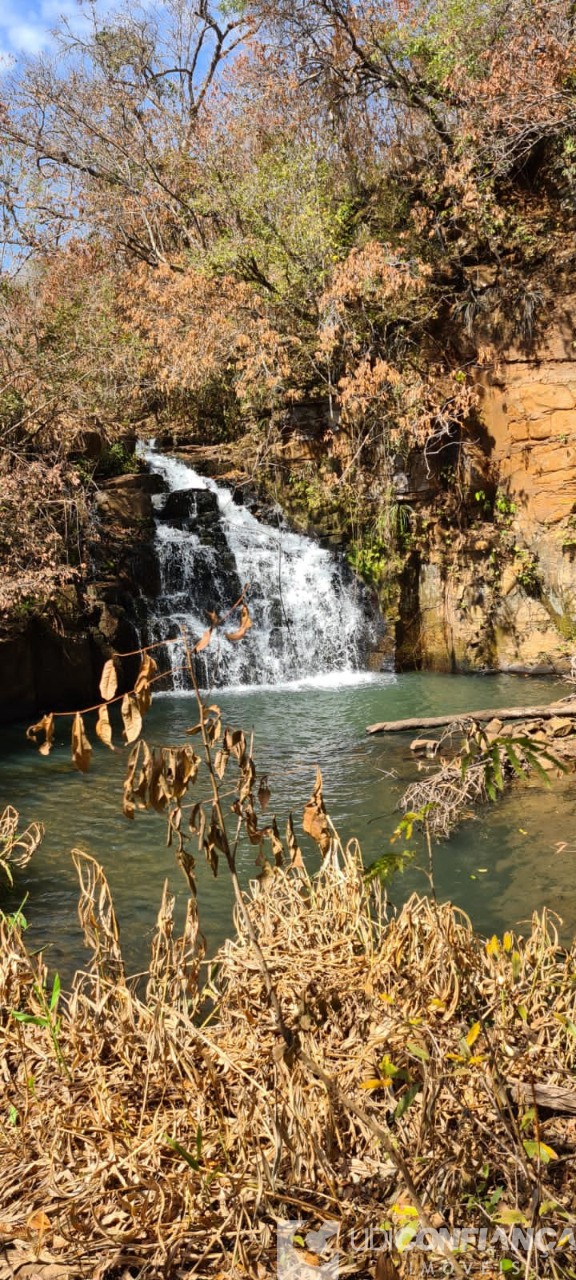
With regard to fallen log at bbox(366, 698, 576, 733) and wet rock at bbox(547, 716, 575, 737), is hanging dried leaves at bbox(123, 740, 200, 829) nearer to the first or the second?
fallen log at bbox(366, 698, 576, 733)

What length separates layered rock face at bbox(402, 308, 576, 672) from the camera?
39.3ft

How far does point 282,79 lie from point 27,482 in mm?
8441

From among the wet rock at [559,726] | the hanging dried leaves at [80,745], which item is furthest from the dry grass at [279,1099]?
the wet rock at [559,726]

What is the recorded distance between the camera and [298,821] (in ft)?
21.2

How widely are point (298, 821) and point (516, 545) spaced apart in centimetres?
739

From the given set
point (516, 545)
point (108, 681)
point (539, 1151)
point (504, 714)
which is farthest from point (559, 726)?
point (516, 545)

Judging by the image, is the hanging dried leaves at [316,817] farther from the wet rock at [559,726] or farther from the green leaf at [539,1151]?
the wet rock at [559,726]

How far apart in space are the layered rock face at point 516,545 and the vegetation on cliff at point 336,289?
0.33 meters

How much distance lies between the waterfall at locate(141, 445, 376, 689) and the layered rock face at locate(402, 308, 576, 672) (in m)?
1.03

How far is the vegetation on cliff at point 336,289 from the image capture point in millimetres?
12133

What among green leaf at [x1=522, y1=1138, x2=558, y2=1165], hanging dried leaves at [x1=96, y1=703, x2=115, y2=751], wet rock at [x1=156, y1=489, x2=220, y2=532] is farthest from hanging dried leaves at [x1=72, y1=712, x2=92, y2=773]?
wet rock at [x1=156, y1=489, x2=220, y2=532]

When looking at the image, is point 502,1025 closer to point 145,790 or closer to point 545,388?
point 145,790

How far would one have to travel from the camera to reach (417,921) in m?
2.99
